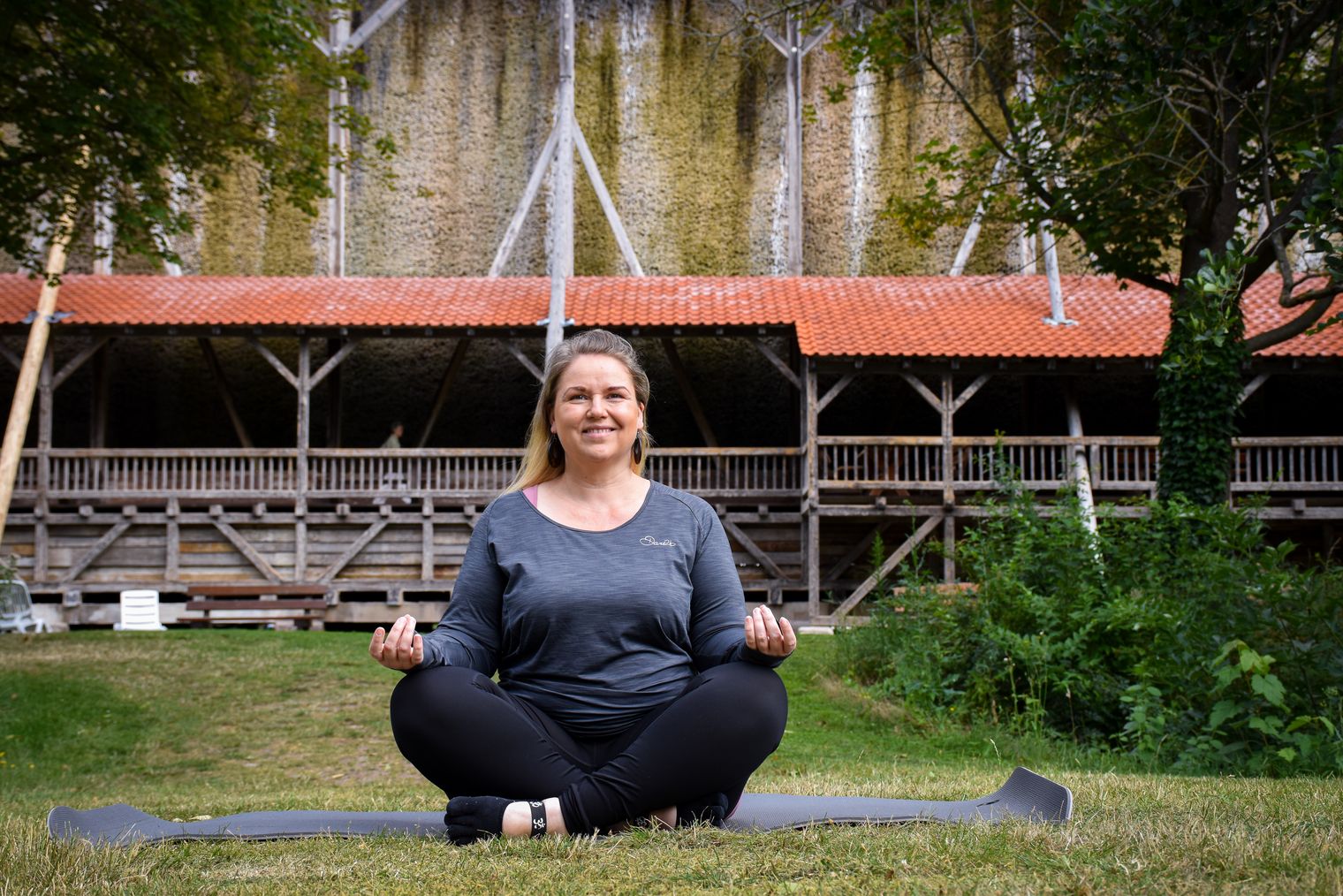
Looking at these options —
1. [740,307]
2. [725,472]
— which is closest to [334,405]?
[725,472]

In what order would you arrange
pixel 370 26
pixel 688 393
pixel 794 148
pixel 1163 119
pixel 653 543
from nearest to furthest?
pixel 653 543, pixel 1163 119, pixel 688 393, pixel 370 26, pixel 794 148

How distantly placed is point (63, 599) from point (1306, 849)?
18.0m

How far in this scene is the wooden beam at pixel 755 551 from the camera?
1744cm

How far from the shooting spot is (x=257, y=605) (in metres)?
16.8

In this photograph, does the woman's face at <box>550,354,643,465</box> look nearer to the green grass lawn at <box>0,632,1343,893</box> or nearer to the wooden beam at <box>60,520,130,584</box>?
the green grass lawn at <box>0,632,1343,893</box>

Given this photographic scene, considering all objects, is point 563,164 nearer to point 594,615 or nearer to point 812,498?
point 812,498

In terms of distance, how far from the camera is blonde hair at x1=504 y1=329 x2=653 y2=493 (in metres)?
3.47

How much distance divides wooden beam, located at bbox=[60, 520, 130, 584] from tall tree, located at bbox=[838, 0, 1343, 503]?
11802 mm

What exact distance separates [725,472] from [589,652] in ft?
46.8

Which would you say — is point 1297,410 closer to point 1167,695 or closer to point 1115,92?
point 1115,92

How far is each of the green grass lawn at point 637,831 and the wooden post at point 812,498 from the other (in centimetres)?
623

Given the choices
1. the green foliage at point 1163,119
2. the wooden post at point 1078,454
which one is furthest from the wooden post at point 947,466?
the green foliage at point 1163,119

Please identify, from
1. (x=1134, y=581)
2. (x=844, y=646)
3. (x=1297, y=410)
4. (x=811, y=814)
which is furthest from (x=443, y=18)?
(x=811, y=814)

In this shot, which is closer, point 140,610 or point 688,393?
point 140,610
